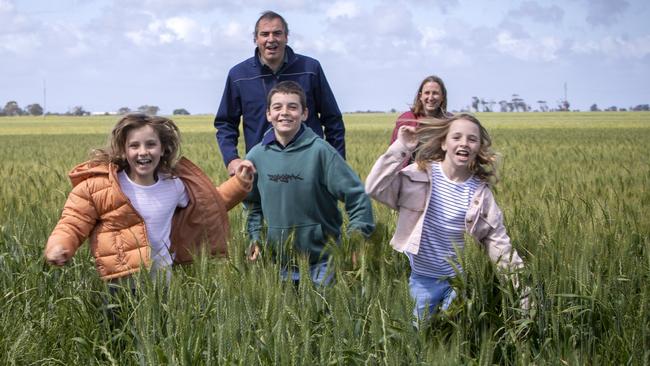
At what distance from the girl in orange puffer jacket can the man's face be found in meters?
1.02

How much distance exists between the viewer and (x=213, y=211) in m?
3.91

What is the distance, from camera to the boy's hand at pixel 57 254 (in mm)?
3480

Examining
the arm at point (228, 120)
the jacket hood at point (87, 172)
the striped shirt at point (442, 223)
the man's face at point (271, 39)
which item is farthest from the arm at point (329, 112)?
the jacket hood at point (87, 172)

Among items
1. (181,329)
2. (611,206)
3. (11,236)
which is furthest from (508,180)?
(181,329)

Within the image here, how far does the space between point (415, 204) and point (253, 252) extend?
0.87 metres

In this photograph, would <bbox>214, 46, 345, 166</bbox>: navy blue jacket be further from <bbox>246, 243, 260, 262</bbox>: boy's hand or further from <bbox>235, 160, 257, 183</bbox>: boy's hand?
<bbox>246, 243, 260, 262</bbox>: boy's hand

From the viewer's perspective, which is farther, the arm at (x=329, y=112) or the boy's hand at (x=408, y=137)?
the arm at (x=329, y=112)

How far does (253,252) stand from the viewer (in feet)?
13.4

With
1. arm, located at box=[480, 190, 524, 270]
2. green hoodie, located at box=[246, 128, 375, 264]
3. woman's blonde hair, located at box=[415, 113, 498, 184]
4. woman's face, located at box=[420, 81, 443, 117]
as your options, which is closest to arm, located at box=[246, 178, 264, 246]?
green hoodie, located at box=[246, 128, 375, 264]

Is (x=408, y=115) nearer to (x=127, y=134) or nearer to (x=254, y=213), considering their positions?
(x=254, y=213)

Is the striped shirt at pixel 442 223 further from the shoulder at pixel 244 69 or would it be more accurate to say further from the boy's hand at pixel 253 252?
the shoulder at pixel 244 69

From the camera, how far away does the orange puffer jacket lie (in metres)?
3.62

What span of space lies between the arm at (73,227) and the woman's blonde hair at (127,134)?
202 millimetres

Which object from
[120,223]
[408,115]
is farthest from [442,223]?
[408,115]
